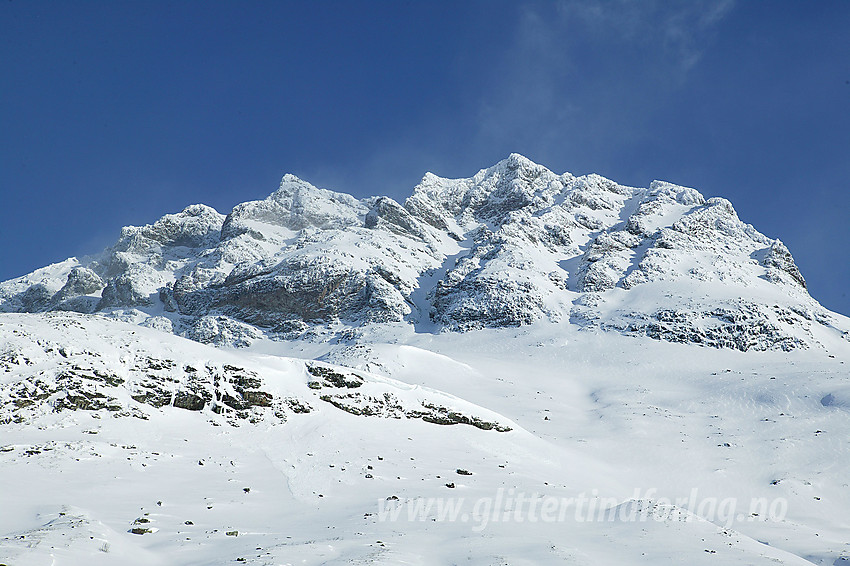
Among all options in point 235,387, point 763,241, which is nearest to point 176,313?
point 235,387

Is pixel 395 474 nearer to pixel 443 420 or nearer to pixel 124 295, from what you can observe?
pixel 443 420

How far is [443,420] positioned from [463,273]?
67303 mm

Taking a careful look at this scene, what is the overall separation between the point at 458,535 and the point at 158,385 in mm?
19032

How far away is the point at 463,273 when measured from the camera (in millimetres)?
99438

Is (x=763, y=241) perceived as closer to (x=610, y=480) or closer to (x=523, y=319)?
(x=523, y=319)

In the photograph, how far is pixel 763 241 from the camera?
11812 cm

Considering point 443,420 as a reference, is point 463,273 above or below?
above

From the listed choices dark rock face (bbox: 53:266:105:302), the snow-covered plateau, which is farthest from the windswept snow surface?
dark rock face (bbox: 53:266:105:302)

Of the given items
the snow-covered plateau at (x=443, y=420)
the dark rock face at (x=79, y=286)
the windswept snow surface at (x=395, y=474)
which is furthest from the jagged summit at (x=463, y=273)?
the windswept snow surface at (x=395, y=474)

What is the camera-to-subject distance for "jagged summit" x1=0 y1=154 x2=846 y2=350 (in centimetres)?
8481

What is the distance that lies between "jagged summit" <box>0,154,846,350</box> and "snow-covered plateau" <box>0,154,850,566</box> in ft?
2.32

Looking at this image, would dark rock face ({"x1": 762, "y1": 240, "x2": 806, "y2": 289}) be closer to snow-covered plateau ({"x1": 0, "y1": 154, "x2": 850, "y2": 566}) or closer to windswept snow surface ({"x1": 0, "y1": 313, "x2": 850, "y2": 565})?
snow-covered plateau ({"x1": 0, "y1": 154, "x2": 850, "y2": 566})

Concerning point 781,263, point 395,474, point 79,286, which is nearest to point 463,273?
point 781,263

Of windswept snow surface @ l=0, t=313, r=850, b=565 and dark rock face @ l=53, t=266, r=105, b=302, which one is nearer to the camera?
windswept snow surface @ l=0, t=313, r=850, b=565
